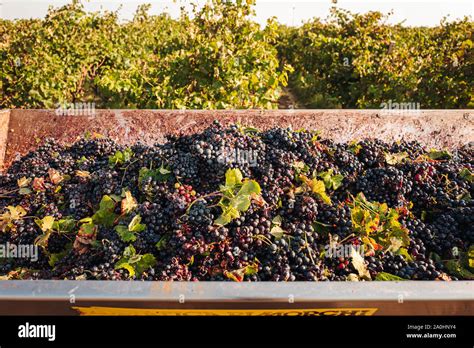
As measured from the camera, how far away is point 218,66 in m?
4.99

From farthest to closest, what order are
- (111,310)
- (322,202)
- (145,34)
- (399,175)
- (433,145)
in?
(145,34)
(433,145)
(399,175)
(322,202)
(111,310)

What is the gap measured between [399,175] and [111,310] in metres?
1.86

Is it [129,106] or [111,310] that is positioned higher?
[129,106]

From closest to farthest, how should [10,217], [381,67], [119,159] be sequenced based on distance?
[10,217] < [119,159] < [381,67]

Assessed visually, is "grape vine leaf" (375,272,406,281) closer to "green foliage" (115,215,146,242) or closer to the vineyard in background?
"green foliage" (115,215,146,242)

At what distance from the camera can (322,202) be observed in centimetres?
216

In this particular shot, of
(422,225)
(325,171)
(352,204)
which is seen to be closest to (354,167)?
(325,171)

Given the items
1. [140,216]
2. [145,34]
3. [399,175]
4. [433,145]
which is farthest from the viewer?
[145,34]

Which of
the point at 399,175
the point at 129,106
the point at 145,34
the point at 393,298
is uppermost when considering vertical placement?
the point at 145,34

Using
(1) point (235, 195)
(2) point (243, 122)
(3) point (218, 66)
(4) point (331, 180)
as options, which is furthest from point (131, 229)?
(3) point (218, 66)

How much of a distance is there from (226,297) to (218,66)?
4127 millimetres

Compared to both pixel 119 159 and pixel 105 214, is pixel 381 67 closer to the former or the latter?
pixel 119 159

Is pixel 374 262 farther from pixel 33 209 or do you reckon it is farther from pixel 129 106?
pixel 129 106

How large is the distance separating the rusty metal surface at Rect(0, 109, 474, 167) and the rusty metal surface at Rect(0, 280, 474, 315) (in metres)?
2.37
